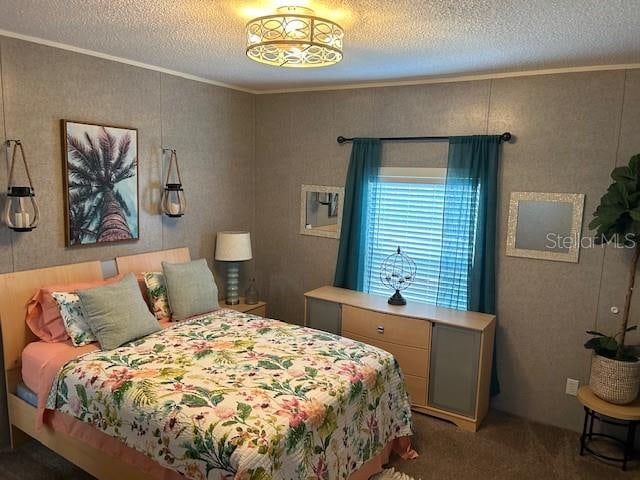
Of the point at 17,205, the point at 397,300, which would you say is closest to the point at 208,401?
the point at 17,205

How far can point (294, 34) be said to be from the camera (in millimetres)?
2143

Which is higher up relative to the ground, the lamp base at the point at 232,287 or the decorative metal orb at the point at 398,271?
the decorative metal orb at the point at 398,271

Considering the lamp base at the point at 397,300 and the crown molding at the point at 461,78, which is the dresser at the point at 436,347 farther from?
the crown molding at the point at 461,78

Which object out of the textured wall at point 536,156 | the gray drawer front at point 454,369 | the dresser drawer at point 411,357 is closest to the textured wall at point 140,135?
the textured wall at point 536,156

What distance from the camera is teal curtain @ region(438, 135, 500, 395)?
11.5 ft

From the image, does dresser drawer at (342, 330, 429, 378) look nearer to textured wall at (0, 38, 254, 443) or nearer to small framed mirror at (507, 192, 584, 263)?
small framed mirror at (507, 192, 584, 263)

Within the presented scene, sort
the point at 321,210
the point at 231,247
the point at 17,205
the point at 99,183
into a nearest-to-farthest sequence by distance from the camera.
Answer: the point at 17,205 < the point at 99,183 < the point at 231,247 < the point at 321,210

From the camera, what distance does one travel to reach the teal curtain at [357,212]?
13.2 feet

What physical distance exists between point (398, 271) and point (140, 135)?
237cm

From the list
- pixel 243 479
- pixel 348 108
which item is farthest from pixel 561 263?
pixel 243 479

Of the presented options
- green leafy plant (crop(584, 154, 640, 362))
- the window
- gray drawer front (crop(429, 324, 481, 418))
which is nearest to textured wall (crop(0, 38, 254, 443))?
the window
